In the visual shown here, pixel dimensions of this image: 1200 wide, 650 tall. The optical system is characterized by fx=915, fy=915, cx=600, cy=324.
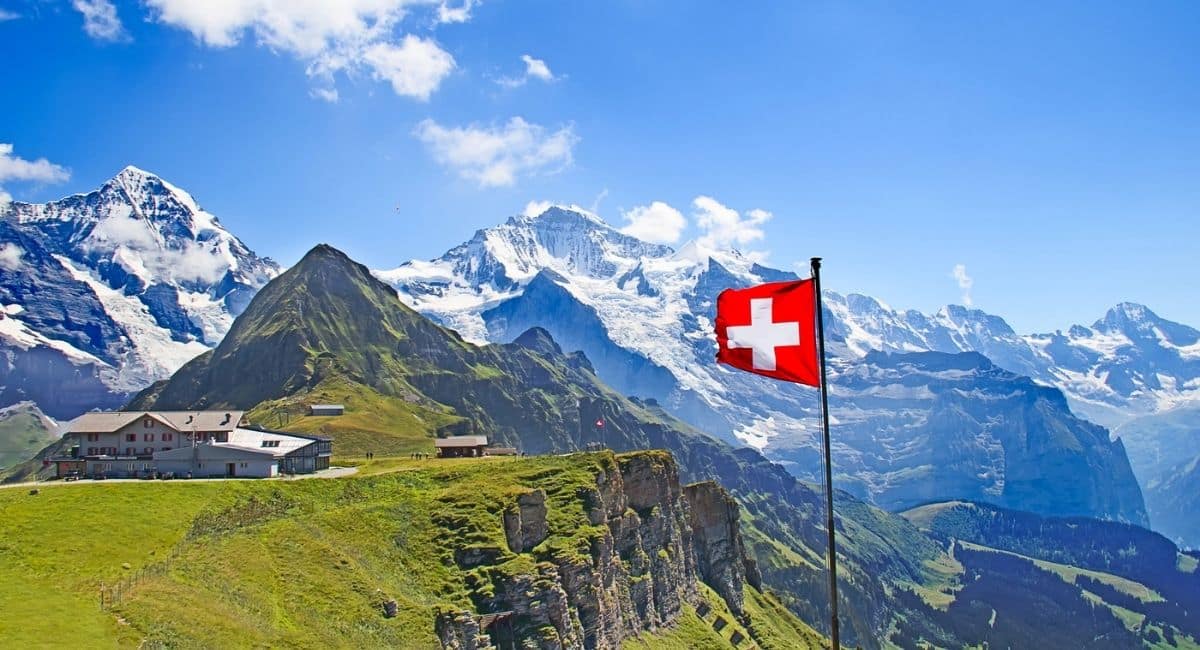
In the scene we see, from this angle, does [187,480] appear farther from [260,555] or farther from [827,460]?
[827,460]

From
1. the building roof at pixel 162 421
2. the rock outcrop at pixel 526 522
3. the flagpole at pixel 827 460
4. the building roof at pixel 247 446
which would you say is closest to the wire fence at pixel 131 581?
the building roof at pixel 247 446

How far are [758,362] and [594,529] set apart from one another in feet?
391

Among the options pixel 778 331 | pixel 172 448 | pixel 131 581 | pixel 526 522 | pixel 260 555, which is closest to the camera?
pixel 778 331

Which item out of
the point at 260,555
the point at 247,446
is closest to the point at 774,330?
the point at 260,555

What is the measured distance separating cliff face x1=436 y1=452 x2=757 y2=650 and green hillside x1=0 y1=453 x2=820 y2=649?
2205mm

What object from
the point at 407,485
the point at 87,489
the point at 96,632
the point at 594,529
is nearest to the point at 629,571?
the point at 594,529

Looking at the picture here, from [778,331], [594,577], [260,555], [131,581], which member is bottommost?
[594,577]

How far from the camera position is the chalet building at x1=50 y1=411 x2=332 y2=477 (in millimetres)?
151375

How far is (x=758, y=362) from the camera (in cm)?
4338

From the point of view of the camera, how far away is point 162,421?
160 m

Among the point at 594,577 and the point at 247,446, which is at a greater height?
the point at 247,446

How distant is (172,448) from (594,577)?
7612cm

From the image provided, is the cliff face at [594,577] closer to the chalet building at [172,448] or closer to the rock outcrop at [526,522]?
the rock outcrop at [526,522]

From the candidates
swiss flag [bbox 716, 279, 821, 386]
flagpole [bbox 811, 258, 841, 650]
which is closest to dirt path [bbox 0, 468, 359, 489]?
swiss flag [bbox 716, 279, 821, 386]
